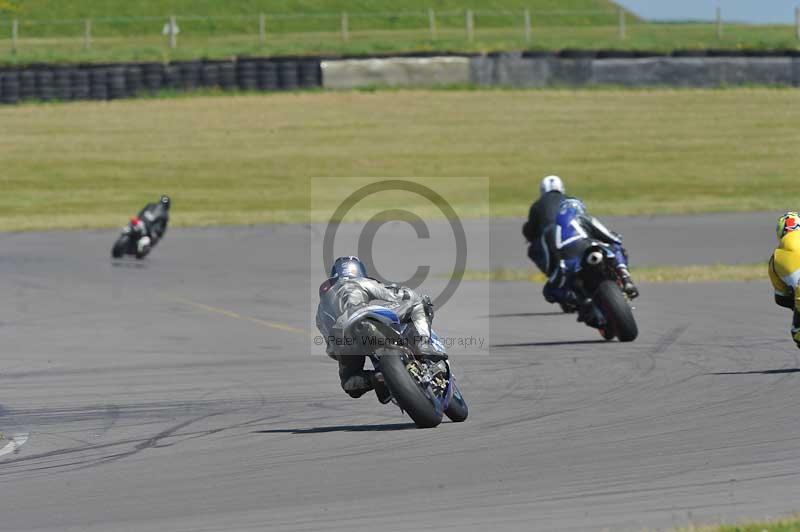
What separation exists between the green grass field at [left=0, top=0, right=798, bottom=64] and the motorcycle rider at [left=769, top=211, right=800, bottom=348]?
27.7m

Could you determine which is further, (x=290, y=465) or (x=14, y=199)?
(x=14, y=199)

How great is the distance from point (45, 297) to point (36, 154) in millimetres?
23061

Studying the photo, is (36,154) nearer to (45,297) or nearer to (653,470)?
(45,297)

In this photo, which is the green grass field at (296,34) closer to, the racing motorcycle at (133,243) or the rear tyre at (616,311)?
the racing motorcycle at (133,243)

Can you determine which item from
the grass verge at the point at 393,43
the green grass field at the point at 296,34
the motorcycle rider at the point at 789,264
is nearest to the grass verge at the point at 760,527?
the motorcycle rider at the point at 789,264

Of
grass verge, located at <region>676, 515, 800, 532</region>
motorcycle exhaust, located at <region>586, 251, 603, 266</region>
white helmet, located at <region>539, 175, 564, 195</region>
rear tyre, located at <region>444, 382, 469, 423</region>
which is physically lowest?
rear tyre, located at <region>444, 382, 469, 423</region>

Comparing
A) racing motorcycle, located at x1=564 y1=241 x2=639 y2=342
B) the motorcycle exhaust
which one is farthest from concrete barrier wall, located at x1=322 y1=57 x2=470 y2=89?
the motorcycle exhaust

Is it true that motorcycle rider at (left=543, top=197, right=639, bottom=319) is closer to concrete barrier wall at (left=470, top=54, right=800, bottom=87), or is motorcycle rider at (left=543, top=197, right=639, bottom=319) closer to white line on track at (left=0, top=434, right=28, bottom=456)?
white line on track at (left=0, top=434, right=28, bottom=456)

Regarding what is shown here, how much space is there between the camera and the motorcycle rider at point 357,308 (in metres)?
→ 9.29

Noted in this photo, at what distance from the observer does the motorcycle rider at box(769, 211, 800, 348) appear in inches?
440

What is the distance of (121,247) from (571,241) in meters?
12.2

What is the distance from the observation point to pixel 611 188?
3769cm

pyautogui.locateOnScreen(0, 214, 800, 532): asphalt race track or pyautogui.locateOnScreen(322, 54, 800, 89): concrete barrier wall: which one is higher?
pyautogui.locateOnScreen(322, 54, 800, 89): concrete barrier wall

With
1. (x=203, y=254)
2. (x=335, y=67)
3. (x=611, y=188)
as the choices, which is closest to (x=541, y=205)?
(x=203, y=254)
